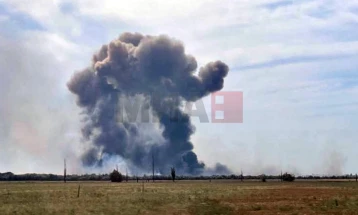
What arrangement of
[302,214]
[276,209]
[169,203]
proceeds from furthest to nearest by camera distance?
[169,203]
[276,209]
[302,214]

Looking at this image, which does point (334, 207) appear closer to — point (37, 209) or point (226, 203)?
point (226, 203)

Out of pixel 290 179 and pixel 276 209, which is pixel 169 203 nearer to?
pixel 276 209

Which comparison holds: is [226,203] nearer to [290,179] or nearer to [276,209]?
[276,209]

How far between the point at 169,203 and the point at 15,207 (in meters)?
14.6

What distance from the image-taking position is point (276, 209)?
154 feet

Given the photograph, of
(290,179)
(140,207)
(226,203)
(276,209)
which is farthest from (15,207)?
(290,179)

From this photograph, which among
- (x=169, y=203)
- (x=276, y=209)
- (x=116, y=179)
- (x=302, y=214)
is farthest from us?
(x=116, y=179)

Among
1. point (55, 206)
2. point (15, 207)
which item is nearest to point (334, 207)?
point (55, 206)

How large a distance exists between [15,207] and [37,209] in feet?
11.7

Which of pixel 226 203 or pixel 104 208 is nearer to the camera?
pixel 104 208

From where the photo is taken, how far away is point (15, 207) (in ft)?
155

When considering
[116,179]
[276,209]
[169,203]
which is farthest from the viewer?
[116,179]

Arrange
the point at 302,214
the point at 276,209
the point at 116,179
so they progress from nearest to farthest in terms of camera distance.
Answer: the point at 302,214 < the point at 276,209 < the point at 116,179

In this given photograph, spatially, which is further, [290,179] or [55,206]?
[290,179]
